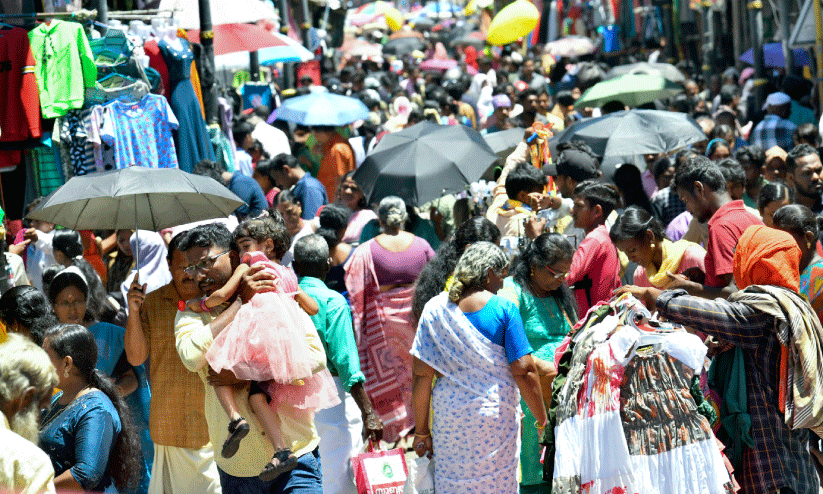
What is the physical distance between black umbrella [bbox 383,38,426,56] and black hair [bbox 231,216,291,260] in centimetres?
2600

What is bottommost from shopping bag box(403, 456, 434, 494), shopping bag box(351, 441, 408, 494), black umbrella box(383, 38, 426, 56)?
black umbrella box(383, 38, 426, 56)

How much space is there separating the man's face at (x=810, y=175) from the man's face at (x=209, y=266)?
460 cm

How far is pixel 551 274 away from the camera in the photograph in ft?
18.6

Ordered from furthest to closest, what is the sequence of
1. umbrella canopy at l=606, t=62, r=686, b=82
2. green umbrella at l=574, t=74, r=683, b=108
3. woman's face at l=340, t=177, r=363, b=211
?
umbrella canopy at l=606, t=62, r=686, b=82 → green umbrella at l=574, t=74, r=683, b=108 → woman's face at l=340, t=177, r=363, b=211

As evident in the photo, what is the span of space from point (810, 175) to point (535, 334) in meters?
3.05

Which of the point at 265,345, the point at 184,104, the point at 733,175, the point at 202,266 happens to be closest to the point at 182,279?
the point at 202,266

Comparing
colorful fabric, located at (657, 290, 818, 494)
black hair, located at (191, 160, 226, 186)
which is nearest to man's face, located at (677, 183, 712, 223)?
colorful fabric, located at (657, 290, 818, 494)

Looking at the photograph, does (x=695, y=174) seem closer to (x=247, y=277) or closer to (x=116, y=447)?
(x=247, y=277)

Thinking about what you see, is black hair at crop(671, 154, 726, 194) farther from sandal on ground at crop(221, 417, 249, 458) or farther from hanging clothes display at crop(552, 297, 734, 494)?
sandal on ground at crop(221, 417, 249, 458)

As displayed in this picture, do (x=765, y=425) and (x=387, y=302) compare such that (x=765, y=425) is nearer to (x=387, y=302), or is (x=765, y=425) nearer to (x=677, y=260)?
(x=677, y=260)

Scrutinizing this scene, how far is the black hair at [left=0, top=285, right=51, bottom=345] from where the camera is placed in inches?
207

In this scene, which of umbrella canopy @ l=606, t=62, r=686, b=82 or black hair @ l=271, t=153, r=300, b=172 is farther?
umbrella canopy @ l=606, t=62, r=686, b=82

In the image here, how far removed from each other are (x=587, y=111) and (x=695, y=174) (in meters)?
7.88

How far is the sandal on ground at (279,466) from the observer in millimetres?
4449
